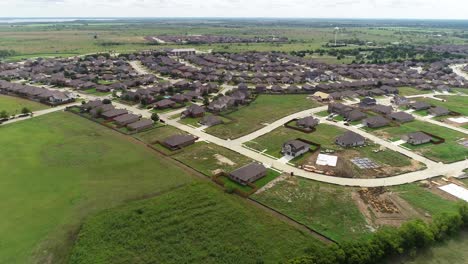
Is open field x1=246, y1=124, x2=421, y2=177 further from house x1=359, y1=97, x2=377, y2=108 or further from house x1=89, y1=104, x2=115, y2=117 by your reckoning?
house x1=89, y1=104, x2=115, y2=117

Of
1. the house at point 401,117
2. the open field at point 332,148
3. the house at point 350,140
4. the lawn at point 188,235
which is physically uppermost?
the house at point 401,117

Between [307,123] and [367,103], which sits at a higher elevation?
[367,103]

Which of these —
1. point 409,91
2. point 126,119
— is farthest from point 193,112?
point 409,91

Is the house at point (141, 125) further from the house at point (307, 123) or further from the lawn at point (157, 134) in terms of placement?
the house at point (307, 123)

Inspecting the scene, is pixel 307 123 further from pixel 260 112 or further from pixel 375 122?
pixel 375 122

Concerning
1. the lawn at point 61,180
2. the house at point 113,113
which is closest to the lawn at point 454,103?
the lawn at point 61,180
